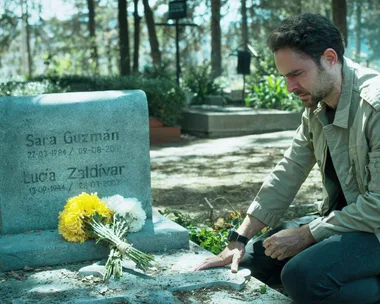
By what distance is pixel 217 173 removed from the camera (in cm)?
848

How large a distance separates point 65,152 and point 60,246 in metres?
0.74

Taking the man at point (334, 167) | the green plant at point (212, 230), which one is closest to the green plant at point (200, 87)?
the green plant at point (212, 230)

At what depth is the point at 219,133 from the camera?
12.7m

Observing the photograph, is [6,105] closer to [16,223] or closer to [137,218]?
[16,223]

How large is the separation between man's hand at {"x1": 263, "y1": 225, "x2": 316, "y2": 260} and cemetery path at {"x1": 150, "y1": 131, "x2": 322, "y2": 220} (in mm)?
2189

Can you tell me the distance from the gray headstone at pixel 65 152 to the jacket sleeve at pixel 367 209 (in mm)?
1838

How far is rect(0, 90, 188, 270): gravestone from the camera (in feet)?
14.9

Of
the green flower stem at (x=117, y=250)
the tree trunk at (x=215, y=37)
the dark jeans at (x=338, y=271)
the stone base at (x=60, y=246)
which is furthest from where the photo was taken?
the tree trunk at (x=215, y=37)

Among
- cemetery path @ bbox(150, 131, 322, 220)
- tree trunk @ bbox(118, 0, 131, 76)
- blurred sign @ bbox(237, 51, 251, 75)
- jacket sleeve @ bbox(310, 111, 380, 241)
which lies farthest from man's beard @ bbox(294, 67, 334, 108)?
tree trunk @ bbox(118, 0, 131, 76)

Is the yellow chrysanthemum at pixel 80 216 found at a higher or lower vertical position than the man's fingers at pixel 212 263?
higher

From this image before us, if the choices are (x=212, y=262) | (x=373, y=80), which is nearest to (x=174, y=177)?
(x=212, y=262)

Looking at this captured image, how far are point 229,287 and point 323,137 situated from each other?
2.97 feet

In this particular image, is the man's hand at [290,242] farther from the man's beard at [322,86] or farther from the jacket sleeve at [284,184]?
the man's beard at [322,86]

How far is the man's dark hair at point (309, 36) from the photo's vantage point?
3219mm
